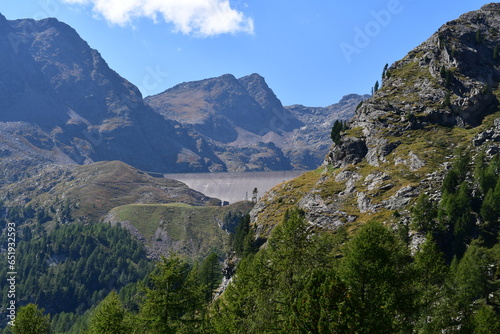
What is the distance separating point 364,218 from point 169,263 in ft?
257

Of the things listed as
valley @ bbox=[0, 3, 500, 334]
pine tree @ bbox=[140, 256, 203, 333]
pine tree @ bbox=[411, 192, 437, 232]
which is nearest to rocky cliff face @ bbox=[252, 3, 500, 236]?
valley @ bbox=[0, 3, 500, 334]

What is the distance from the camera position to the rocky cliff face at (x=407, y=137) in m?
108

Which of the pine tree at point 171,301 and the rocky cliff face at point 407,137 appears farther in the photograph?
the rocky cliff face at point 407,137

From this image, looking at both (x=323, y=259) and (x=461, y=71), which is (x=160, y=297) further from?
(x=461, y=71)

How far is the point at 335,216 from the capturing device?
4279 inches

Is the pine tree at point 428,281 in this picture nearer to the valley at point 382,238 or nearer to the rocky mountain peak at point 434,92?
the valley at point 382,238

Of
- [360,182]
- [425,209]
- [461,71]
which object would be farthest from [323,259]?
[461,71]

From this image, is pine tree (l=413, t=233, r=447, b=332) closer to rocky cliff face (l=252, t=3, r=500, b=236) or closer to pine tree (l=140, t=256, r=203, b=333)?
pine tree (l=140, t=256, r=203, b=333)

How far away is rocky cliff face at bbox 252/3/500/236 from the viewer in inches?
4247

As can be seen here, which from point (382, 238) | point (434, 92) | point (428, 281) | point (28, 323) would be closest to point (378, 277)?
point (382, 238)

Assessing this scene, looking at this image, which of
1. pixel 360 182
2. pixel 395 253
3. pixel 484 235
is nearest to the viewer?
pixel 395 253

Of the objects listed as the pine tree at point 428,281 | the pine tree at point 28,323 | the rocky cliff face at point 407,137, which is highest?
the rocky cliff face at point 407,137

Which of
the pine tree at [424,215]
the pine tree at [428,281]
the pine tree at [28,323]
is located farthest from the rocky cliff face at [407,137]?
the pine tree at [28,323]

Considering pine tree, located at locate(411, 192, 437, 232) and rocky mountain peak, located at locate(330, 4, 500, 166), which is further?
rocky mountain peak, located at locate(330, 4, 500, 166)
